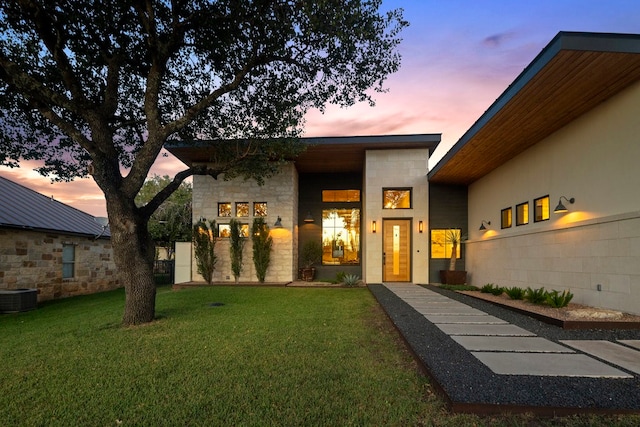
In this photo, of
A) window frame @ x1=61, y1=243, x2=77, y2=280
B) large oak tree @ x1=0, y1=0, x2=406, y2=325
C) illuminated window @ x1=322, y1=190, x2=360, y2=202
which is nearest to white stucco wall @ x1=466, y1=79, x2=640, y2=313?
large oak tree @ x1=0, y1=0, x2=406, y2=325

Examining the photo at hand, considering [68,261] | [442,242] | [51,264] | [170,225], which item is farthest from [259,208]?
[170,225]

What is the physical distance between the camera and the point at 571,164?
6453 mm

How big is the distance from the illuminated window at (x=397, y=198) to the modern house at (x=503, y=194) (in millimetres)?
34

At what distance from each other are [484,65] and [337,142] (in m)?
4.30

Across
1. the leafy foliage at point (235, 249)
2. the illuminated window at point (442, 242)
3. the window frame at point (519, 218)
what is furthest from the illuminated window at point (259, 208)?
the window frame at point (519, 218)

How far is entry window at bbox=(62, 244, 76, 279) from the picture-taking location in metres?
10.2

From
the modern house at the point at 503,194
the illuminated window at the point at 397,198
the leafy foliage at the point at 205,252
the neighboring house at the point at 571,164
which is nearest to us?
the neighboring house at the point at 571,164

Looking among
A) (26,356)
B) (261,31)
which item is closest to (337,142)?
(261,31)

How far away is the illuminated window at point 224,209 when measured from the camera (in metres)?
12.1

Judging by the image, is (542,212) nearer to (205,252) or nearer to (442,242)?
(442,242)

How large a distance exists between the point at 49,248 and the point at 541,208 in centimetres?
1234

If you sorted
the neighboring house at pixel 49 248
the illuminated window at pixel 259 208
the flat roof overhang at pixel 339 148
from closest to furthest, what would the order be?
the neighboring house at pixel 49 248 < the flat roof overhang at pixel 339 148 < the illuminated window at pixel 259 208

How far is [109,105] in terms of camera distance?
6031 millimetres

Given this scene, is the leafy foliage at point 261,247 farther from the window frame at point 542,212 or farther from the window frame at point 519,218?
the window frame at point 542,212
